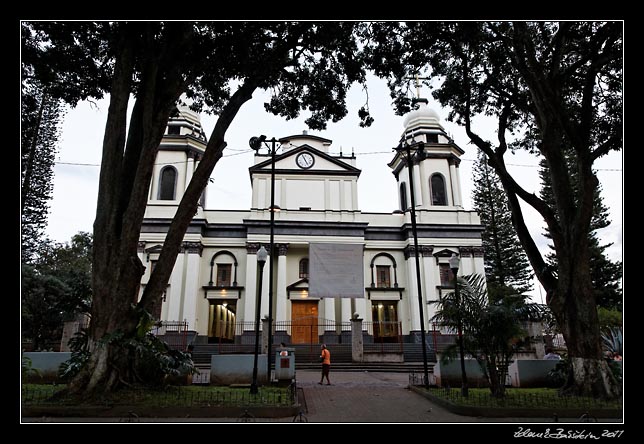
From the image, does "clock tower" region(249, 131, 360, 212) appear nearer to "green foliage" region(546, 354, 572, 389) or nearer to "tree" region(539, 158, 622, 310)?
"tree" region(539, 158, 622, 310)

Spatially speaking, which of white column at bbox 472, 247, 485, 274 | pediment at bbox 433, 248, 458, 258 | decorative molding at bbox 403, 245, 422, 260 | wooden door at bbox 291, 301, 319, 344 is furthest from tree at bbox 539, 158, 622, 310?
wooden door at bbox 291, 301, 319, 344

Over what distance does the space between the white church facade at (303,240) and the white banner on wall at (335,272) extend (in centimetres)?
81

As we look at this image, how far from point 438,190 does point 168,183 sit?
1898 centimetres

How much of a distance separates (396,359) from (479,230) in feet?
43.4

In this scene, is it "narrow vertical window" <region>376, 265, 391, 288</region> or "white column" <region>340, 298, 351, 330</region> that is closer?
"white column" <region>340, 298, 351, 330</region>

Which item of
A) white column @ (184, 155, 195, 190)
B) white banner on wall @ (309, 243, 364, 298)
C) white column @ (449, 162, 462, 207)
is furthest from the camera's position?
white column @ (449, 162, 462, 207)

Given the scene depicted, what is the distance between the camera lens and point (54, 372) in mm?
11336

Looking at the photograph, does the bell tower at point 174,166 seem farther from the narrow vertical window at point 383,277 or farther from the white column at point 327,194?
the narrow vertical window at point 383,277

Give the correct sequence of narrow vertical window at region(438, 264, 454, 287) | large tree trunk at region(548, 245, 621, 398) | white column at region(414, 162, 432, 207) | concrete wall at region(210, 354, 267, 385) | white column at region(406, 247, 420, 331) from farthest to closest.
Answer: white column at region(414, 162, 432, 207)
narrow vertical window at region(438, 264, 454, 287)
white column at region(406, 247, 420, 331)
concrete wall at region(210, 354, 267, 385)
large tree trunk at region(548, 245, 621, 398)

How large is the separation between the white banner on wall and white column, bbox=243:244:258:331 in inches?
158

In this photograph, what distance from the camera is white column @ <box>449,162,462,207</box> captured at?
101 ft

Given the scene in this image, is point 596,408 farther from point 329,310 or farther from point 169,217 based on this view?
point 169,217

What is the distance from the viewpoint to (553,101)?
9.95 m

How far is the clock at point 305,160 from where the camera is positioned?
1227 inches
